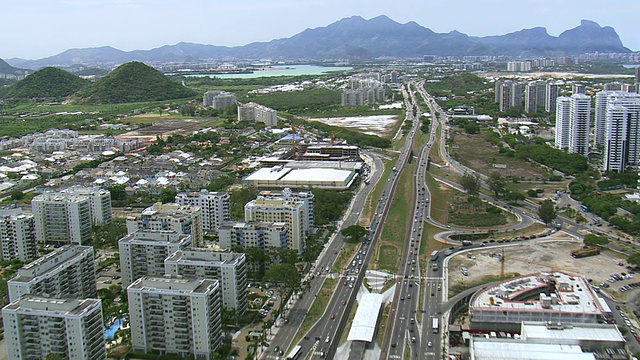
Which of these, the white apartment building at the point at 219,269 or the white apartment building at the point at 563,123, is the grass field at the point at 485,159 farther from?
the white apartment building at the point at 219,269

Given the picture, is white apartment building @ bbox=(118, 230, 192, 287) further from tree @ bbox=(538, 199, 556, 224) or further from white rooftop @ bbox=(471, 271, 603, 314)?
tree @ bbox=(538, 199, 556, 224)

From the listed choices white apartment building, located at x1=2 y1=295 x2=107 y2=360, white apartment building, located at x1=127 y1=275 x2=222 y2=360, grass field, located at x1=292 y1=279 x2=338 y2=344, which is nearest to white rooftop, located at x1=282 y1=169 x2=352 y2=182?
grass field, located at x1=292 y1=279 x2=338 y2=344

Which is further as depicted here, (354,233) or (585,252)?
(354,233)

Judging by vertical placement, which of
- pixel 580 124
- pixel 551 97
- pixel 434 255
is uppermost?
pixel 551 97

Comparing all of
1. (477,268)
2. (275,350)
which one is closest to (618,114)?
(477,268)

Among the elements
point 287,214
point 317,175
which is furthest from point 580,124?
point 287,214

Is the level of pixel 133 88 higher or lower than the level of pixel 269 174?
higher

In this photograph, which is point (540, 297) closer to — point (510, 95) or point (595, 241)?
point (595, 241)
